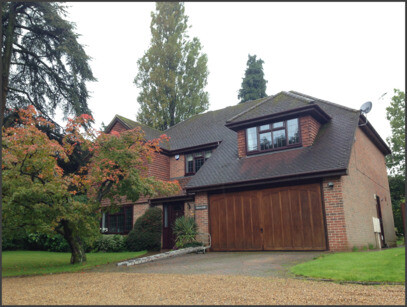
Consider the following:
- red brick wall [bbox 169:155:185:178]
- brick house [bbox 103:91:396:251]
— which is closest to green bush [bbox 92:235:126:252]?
brick house [bbox 103:91:396:251]

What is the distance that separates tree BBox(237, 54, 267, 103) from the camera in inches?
1473

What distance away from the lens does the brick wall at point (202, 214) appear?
15980 millimetres

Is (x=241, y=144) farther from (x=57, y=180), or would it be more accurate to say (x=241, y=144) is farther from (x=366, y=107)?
(x=57, y=180)

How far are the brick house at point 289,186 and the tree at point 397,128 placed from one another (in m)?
12.7

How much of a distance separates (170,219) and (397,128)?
2326 cm

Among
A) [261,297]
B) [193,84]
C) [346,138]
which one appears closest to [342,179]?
[346,138]

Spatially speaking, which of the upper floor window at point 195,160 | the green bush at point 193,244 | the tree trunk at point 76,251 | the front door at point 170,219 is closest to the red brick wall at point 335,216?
the green bush at point 193,244

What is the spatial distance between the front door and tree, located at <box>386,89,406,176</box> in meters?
21.7

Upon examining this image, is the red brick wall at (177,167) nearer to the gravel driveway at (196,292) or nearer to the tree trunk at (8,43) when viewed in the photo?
the tree trunk at (8,43)

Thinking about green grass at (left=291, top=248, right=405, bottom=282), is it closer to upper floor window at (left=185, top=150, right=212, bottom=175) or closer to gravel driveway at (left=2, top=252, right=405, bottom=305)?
gravel driveway at (left=2, top=252, right=405, bottom=305)

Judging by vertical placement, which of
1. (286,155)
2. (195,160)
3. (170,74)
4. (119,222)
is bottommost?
(119,222)

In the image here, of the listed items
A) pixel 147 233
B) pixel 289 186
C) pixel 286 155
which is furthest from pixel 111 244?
pixel 286 155

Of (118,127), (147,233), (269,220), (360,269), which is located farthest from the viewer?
(118,127)

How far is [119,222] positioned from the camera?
2055cm
